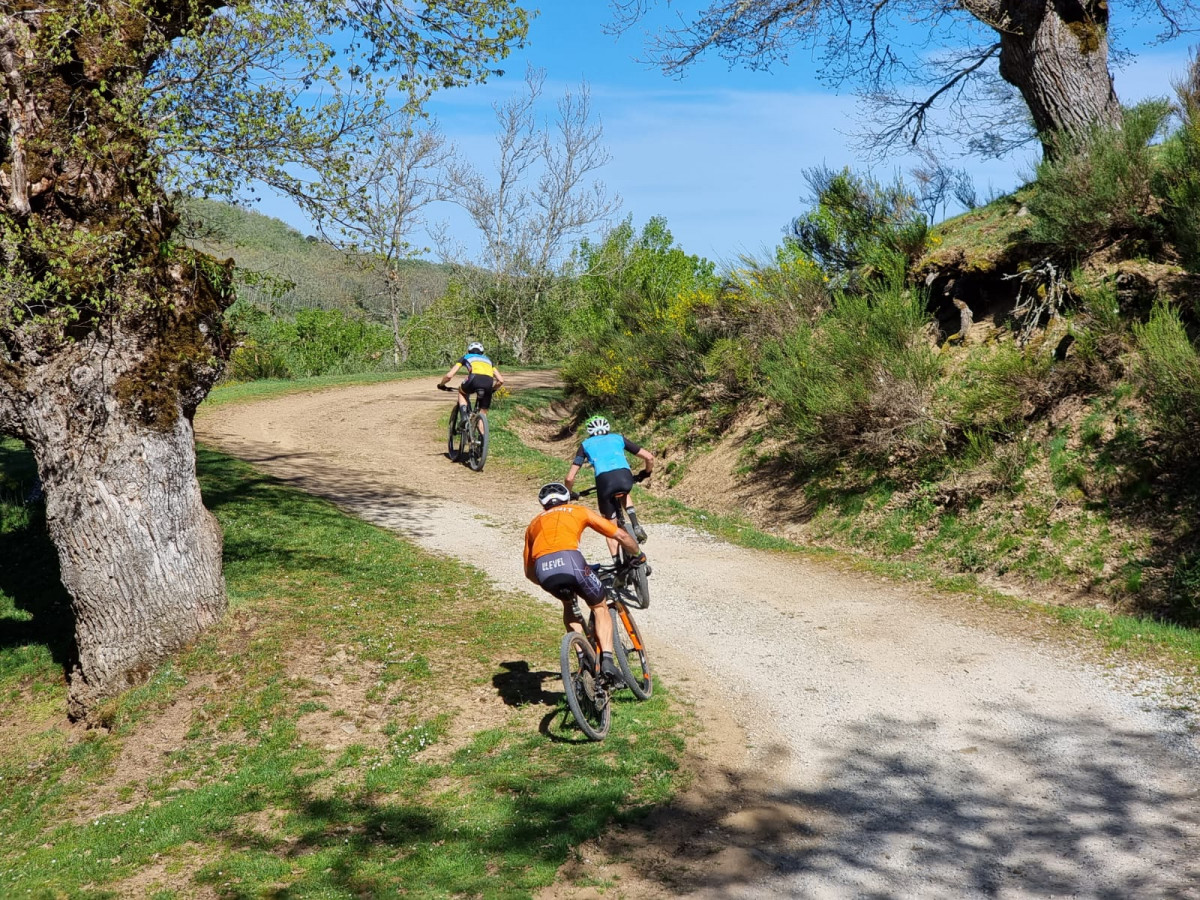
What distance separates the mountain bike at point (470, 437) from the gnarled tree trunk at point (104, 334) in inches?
308

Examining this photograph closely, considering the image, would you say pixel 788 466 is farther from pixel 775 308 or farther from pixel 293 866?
pixel 293 866

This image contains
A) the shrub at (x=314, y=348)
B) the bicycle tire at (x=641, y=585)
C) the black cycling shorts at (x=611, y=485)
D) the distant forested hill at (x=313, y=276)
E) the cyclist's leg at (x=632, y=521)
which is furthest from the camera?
the distant forested hill at (x=313, y=276)

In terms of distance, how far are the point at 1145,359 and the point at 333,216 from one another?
30.6 ft

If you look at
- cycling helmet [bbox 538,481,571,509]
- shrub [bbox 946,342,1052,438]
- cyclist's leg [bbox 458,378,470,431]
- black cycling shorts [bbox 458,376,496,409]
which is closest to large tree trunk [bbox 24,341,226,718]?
cycling helmet [bbox 538,481,571,509]

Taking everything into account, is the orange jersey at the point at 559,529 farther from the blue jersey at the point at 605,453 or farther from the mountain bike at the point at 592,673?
the blue jersey at the point at 605,453

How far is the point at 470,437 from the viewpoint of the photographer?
1803 cm

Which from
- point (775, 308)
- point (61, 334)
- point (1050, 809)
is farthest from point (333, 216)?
point (775, 308)

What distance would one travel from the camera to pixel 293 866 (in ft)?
19.3

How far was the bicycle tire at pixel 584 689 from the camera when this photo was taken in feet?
22.3

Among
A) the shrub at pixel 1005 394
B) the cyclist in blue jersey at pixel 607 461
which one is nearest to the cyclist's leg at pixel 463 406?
the cyclist in blue jersey at pixel 607 461

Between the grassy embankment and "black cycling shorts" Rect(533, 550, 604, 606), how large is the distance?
3.81ft

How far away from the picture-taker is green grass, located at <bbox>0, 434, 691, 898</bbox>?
19.4ft

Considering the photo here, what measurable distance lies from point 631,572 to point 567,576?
2.62 m

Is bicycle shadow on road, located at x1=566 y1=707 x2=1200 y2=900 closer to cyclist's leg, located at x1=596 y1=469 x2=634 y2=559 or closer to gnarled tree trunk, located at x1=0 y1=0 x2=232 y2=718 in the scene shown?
cyclist's leg, located at x1=596 y1=469 x2=634 y2=559
